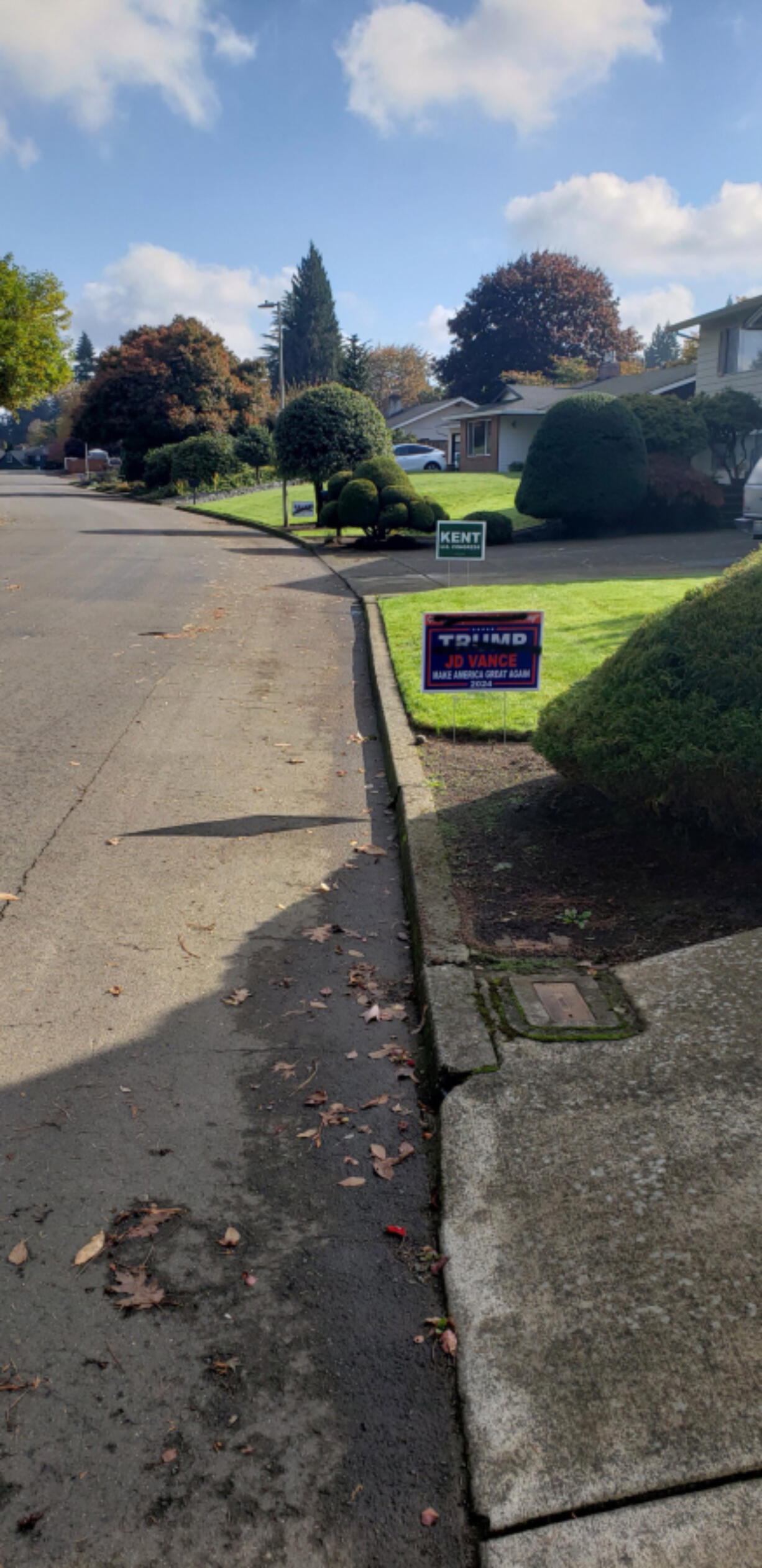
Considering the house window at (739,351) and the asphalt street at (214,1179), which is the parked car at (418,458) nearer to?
the house window at (739,351)

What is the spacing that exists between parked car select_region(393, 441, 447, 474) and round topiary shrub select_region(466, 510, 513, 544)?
27687 mm

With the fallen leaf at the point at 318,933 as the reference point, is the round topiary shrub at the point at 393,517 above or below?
above

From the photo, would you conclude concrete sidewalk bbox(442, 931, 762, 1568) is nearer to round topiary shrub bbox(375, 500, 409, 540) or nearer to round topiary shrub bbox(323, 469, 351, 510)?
round topiary shrub bbox(375, 500, 409, 540)

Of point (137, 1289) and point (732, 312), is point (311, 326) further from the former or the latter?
point (137, 1289)

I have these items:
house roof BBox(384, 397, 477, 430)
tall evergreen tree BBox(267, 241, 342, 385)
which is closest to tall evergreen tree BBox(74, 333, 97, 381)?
tall evergreen tree BBox(267, 241, 342, 385)

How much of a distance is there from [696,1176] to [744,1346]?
569mm

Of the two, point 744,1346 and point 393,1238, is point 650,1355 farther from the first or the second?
point 393,1238

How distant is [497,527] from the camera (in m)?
25.5

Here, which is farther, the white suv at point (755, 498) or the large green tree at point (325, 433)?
the large green tree at point (325, 433)

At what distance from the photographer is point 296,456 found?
89.7 feet

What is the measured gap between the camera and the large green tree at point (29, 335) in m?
31.3

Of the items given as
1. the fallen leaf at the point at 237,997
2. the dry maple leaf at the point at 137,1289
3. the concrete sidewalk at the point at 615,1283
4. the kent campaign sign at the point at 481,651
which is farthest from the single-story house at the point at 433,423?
the dry maple leaf at the point at 137,1289

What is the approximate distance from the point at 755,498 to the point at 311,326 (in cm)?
9052

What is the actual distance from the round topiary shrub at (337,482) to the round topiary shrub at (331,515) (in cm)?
36
